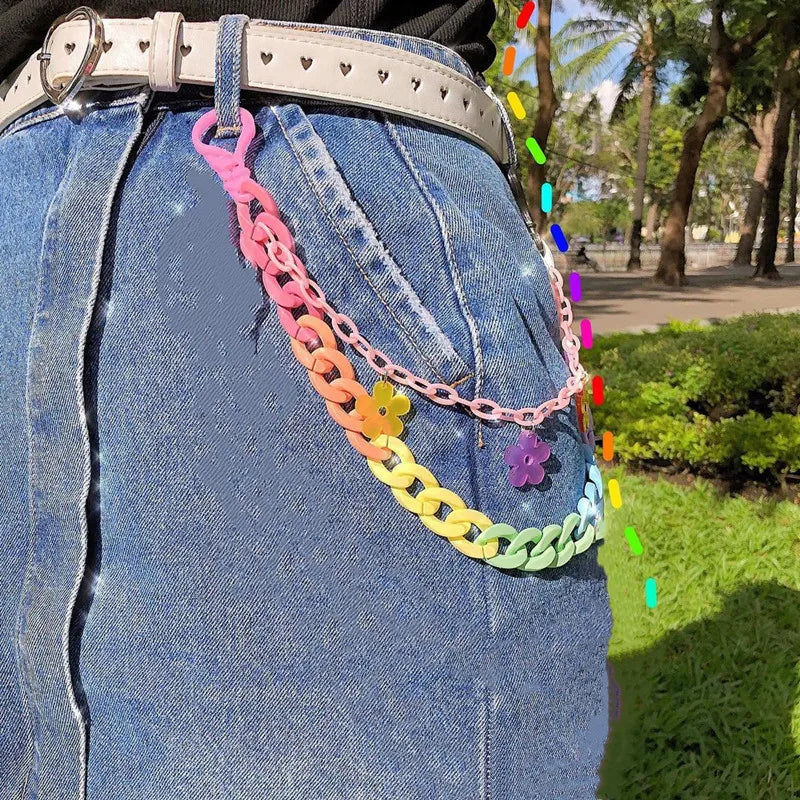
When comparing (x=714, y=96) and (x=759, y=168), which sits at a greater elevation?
(x=759, y=168)

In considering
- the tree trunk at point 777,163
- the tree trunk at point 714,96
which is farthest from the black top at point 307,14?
the tree trunk at point 777,163

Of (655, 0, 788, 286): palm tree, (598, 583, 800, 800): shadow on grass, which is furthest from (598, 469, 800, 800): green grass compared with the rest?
(655, 0, 788, 286): palm tree

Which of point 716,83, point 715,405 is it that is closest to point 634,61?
point 716,83

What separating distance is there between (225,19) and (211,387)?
0.33m

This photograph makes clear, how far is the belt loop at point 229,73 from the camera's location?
0.70 meters

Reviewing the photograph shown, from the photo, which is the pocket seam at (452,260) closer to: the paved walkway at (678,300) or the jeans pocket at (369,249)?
the jeans pocket at (369,249)

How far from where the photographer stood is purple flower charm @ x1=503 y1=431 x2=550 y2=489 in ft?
2.30

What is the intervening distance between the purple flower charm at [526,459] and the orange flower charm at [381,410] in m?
0.10

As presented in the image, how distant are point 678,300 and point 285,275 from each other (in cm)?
1387

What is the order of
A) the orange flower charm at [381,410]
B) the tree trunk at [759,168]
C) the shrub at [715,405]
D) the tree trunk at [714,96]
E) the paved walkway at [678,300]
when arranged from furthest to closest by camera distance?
the tree trunk at [759,168] < the tree trunk at [714,96] < the paved walkway at [678,300] < the shrub at [715,405] < the orange flower charm at [381,410]

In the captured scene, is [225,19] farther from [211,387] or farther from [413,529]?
[413,529]

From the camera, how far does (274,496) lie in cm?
69

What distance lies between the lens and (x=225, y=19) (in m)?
0.71

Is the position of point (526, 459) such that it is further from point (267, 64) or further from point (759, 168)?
point (759, 168)
